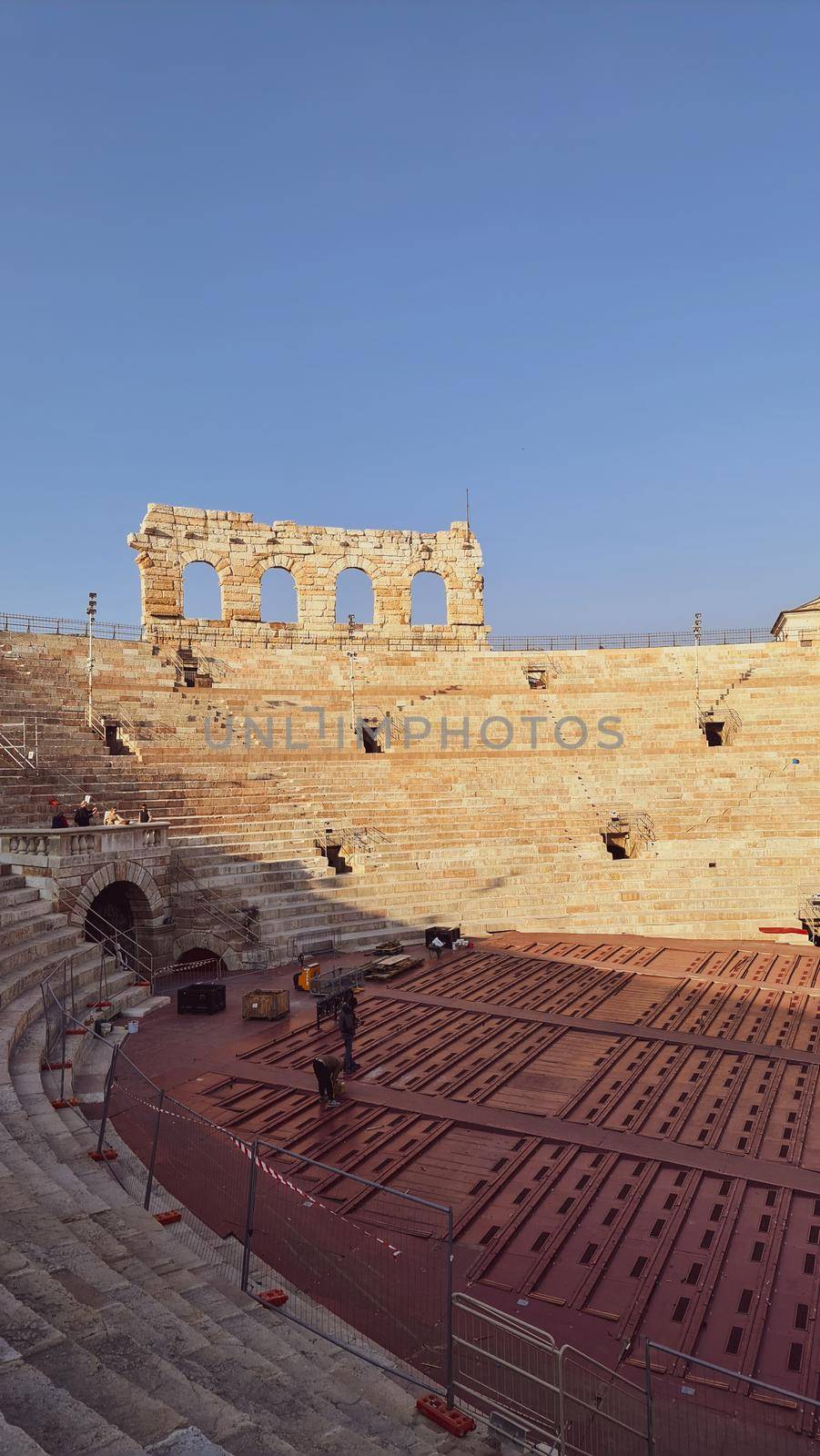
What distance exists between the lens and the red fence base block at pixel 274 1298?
21.0 feet

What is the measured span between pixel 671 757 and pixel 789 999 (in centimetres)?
1174

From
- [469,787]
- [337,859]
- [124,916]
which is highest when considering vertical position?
[469,787]

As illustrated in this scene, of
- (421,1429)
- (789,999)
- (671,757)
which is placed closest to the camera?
(421,1429)

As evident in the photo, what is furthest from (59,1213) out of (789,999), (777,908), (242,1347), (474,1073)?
(777,908)

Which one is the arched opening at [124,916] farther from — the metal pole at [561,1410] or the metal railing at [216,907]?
the metal pole at [561,1410]

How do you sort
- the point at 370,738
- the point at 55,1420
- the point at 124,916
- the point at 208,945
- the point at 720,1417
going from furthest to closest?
the point at 370,738, the point at 208,945, the point at 124,916, the point at 720,1417, the point at 55,1420

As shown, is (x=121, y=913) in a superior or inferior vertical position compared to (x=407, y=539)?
inferior

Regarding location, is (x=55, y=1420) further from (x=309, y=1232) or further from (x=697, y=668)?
(x=697, y=668)

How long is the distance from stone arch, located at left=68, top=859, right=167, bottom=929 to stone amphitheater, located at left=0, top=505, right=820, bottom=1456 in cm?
5

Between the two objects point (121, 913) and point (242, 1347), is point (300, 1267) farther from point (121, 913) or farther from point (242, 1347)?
point (121, 913)

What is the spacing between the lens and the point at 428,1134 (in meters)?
9.79

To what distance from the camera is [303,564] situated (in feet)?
105

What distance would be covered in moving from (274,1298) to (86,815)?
1182cm

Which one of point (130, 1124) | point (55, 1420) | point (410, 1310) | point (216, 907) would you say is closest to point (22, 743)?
point (216, 907)
